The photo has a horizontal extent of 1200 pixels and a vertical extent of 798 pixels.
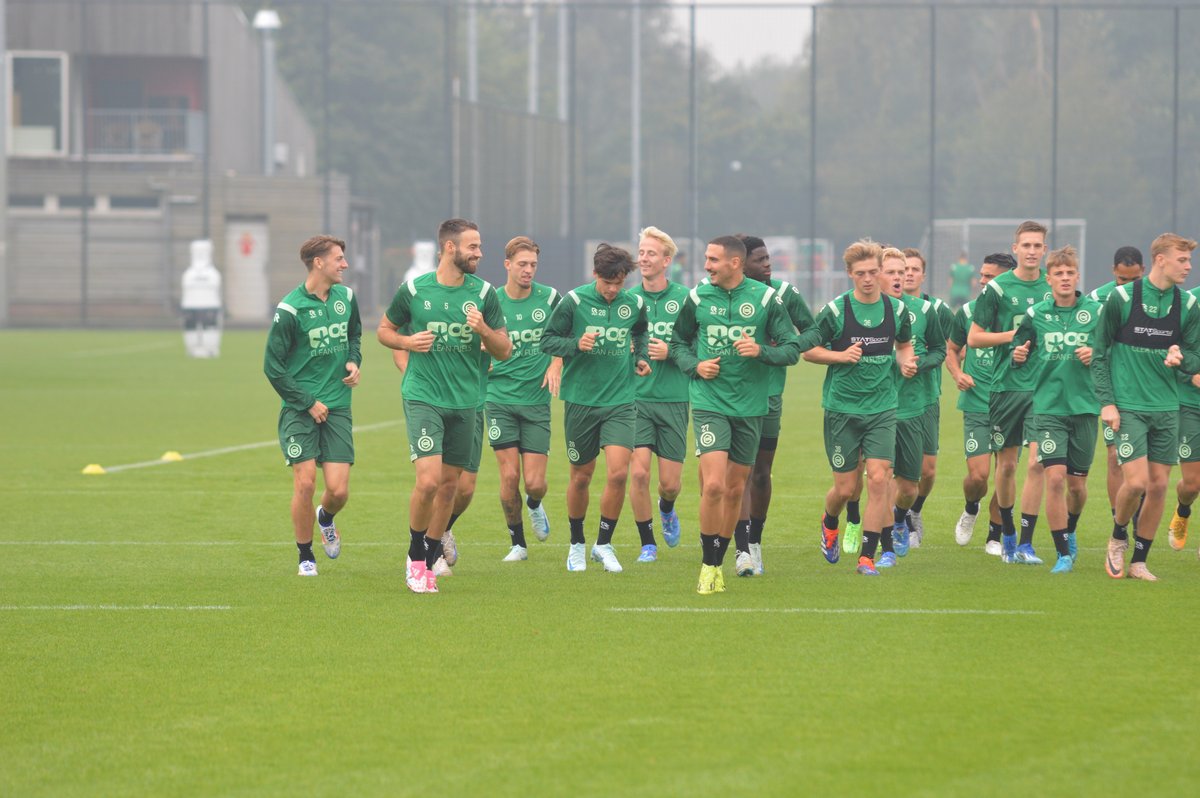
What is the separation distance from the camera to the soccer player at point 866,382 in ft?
32.7

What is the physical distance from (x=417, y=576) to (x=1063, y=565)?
12.4 ft

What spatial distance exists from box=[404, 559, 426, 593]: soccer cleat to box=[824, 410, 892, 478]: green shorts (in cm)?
247

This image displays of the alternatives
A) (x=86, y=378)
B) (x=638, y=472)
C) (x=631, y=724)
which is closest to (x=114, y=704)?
(x=631, y=724)

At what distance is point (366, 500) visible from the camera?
13719mm

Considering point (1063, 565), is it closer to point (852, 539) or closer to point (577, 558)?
point (852, 539)

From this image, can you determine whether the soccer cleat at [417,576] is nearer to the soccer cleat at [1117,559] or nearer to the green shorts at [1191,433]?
the soccer cleat at [1117,559]

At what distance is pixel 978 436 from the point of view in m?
11.3

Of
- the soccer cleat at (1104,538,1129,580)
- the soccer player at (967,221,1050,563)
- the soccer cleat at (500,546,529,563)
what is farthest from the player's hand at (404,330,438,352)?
the soccer cleat at (1104,538,1129,580)

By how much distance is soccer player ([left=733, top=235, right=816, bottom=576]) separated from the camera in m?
9.63

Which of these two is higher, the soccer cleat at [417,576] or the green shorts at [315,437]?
the green shorts at [315,437]

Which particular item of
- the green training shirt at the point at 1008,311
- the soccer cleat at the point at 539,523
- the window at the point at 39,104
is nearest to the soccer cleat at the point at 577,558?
the soccer cleat at the point at 539,523

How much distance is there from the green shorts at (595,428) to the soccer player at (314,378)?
1.37 m

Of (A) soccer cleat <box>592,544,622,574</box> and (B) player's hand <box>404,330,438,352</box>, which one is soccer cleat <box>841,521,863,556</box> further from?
(B) player's hand <box>404,330,438,352</box>

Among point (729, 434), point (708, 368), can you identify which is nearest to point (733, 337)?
point (708, 368)
